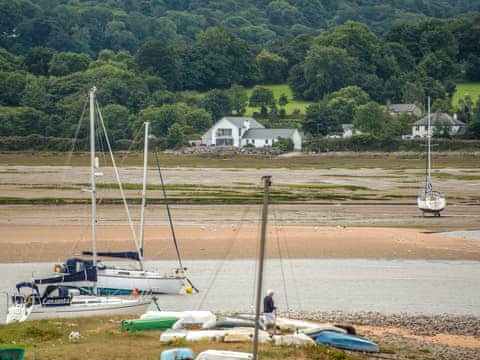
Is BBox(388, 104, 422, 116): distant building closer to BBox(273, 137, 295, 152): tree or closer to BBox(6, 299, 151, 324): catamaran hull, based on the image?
BBox(273, 137, 295, 152): tree

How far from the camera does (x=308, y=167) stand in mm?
92688

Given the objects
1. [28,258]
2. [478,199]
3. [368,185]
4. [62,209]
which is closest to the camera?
[28,258]

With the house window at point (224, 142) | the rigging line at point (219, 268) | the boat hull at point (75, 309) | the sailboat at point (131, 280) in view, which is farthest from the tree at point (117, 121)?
the boat hull at point (75, 309)

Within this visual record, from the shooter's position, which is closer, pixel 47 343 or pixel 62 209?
pixel 47 343

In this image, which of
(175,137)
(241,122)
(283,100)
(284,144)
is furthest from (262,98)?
(284,144)

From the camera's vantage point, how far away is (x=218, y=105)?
145 meters

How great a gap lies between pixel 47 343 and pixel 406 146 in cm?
8615

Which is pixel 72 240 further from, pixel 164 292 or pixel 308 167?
pixel 308 167

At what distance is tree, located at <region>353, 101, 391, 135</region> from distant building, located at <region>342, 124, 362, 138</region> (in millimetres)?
556

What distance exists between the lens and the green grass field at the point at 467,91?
15727 cm

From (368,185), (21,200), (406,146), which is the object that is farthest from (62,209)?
(406,146)

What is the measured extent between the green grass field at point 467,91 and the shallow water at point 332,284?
371ft

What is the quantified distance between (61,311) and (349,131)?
9763 centimetres

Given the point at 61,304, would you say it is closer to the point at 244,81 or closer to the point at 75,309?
the point at 75,309
